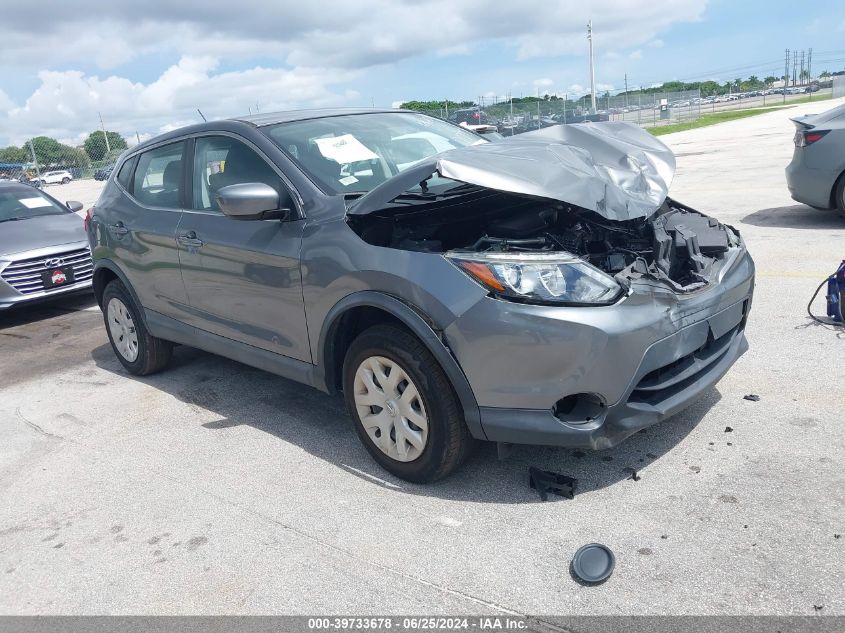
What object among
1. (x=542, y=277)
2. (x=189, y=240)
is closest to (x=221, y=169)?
(x=189, y=240)

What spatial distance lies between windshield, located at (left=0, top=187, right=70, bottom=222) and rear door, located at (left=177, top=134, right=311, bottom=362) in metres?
5.51

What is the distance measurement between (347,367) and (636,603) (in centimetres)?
170

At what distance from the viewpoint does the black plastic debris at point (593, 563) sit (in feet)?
8.71

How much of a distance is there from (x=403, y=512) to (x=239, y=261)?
174 centimetres

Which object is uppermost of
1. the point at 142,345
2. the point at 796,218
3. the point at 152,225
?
the point at 152,225

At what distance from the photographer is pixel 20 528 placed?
3.55 m

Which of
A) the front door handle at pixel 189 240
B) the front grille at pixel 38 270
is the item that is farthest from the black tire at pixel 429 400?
the front grille at pixel 38 270

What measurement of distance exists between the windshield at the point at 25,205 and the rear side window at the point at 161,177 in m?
4.53

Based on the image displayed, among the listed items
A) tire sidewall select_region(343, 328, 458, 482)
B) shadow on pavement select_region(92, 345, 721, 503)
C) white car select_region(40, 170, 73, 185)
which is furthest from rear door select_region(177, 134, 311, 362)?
white car select_region(40, 170, 73, 185)

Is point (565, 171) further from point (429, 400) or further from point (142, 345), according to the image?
point (142, 345)

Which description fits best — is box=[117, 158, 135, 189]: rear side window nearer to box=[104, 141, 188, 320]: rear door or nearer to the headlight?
box=[104, 141, 188, 320]: rear door

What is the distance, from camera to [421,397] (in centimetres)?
321

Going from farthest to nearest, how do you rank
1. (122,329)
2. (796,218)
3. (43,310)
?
(796,218), (43,310), (122,329)

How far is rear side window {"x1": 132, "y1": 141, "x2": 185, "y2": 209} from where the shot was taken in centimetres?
479
